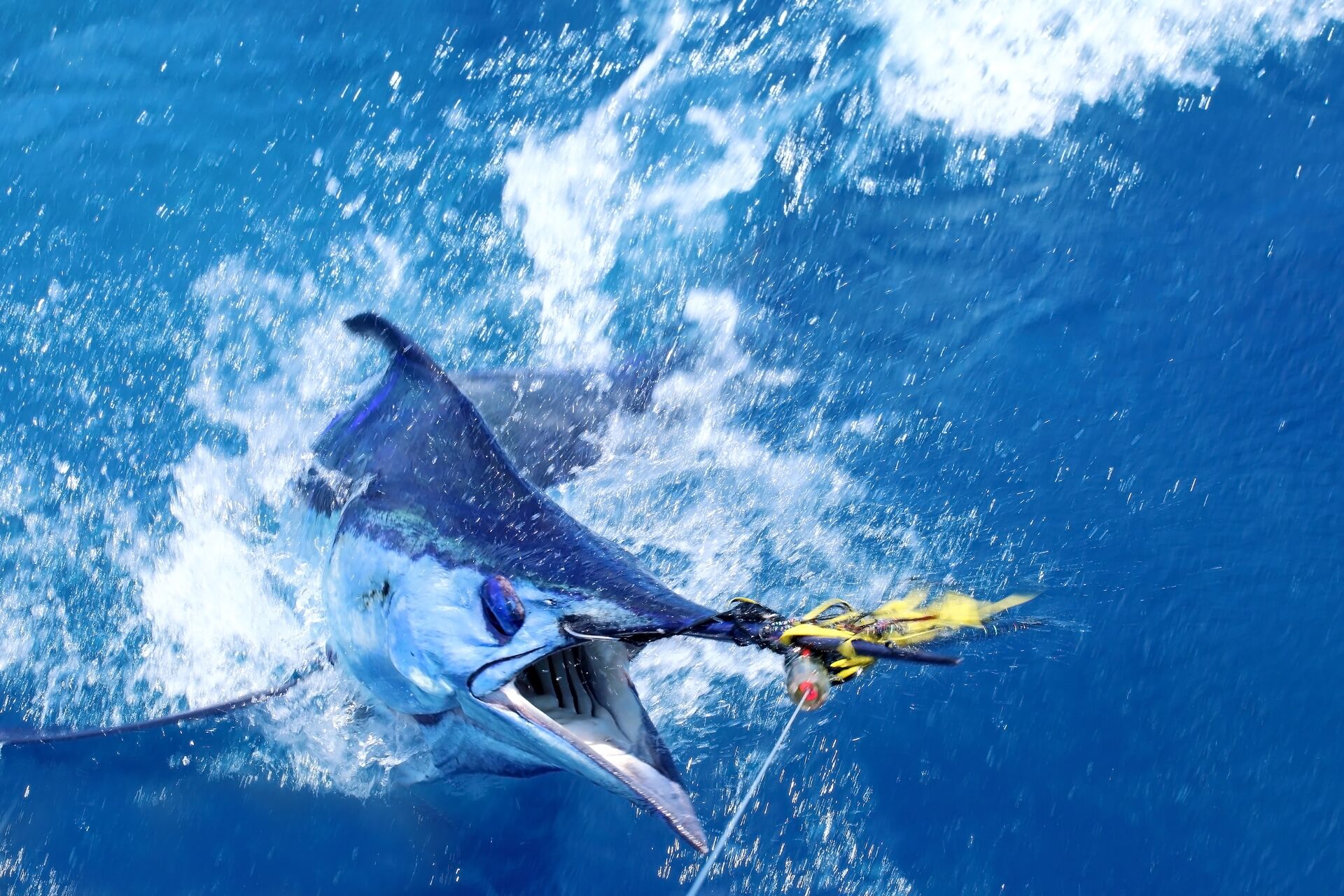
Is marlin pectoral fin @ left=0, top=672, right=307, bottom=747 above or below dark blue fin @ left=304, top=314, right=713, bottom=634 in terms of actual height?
below

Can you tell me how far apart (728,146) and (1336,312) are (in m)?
Answer: 4.07

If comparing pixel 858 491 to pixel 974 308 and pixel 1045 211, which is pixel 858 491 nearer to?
pixel 974 308

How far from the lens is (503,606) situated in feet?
11.4

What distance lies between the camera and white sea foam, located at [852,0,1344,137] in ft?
25.7

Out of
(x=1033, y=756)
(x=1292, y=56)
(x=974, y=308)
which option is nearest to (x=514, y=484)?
(x=1033, y=756)

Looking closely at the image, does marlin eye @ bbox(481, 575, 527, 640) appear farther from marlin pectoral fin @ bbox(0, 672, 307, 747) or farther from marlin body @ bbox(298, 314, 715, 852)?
marlin pectoral fin @ bbox(0, 672, 307, 747)

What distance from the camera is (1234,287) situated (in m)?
7.12

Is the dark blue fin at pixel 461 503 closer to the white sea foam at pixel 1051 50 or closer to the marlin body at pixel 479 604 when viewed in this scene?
the marlin body at pixel 479 604

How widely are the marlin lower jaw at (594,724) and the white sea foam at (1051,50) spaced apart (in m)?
5.49

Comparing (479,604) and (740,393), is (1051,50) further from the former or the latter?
(479,604)

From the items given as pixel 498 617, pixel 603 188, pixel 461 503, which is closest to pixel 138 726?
pixel 461 503

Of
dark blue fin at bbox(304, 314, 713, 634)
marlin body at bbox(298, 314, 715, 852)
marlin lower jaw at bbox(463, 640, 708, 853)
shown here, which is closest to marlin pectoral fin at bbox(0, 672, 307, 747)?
marlin body at bbox(298, 314, 715, 852)

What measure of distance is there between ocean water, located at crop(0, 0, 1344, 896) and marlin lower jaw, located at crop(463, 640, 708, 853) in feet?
6.01

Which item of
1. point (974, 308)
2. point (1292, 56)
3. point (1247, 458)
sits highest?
point (1292, 56)
